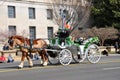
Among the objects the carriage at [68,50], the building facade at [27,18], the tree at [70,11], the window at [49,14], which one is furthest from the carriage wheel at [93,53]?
the window at [49,14]

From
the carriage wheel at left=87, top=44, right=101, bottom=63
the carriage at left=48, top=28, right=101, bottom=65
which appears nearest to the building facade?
the carriage at left=48, top=28, right=101, bottom=65

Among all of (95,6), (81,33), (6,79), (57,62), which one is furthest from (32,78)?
(95,6)

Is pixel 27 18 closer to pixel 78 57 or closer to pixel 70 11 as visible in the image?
pixel 70 11

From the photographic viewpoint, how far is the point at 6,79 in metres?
15.0

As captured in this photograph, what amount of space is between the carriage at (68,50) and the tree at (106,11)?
38.5 metres

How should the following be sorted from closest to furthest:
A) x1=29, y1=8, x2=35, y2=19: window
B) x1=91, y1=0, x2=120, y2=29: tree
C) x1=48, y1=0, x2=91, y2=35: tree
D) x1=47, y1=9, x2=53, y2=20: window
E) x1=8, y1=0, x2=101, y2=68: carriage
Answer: x1=8, y1=0, x2=101, y2=68: carriage, x1=48, y1=0, x2=91, y2=35: tree, x1=29, y1=8, x2=35, y2=19: window, x1=47, y1=9, x2=53, y2=20: window, x1=91, y1=0, x2=120, y2=29: tree

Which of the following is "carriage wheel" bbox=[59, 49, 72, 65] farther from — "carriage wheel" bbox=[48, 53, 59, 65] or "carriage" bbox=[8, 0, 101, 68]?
"carriage wheel" bbox=[48, 53, 59, 65]

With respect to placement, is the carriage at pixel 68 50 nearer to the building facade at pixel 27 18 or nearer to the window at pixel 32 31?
the building facade at pixel 27 18

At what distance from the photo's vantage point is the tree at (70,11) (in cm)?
5380

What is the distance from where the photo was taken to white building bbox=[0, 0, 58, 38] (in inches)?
2052

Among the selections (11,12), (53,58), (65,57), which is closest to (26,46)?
(65,57)

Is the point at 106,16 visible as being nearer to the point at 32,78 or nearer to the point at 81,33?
the point at 81,33

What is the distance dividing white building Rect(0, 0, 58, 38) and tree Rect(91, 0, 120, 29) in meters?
7.33

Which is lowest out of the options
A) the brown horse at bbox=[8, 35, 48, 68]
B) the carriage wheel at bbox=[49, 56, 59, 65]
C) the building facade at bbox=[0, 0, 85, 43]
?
the carriage wheel at bbox=[49, 56, 59, 65]
